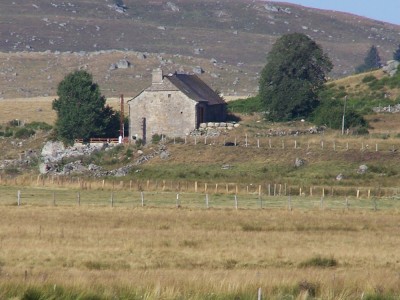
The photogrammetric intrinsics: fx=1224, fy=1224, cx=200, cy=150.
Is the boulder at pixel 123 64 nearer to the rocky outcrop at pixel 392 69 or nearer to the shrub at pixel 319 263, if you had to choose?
the rocky outcrop at pixel 392 69

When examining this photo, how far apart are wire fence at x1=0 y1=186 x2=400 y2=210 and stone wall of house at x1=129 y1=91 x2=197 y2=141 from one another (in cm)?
3073

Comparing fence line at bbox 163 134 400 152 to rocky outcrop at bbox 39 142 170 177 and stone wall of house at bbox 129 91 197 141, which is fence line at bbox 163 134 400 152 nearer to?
rocky outcrop at bbox 39 142 170 177

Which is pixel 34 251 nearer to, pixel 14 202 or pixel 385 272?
pixel 385 272

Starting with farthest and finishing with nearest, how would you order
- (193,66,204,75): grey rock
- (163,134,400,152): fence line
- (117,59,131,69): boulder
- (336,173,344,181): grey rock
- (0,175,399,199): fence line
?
1. (117,59,131,69): boulder
2. (193,66,204,75): grey rock
3. (163,134,400,152): fence line
4. (336,173,344,181): grey rock
5. (0,175,399,199): fence line

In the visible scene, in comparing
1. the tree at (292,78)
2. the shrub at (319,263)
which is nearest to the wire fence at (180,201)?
the shrub at (319,263)

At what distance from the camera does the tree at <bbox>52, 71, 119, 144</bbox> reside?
9481cm

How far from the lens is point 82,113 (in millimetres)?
94875

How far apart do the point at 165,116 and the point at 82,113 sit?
6.58 meters

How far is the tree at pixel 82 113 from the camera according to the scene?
94.8m

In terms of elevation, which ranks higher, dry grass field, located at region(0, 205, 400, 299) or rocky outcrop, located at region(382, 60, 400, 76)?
rocky outcrop, located at region(382, 60, 400, 76)

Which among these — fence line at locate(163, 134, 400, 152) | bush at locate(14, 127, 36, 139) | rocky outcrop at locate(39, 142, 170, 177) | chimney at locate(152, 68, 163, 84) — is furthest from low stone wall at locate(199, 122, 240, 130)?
bush at locate(14, 127, 36, 139)

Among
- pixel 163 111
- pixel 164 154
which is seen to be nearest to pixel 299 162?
pixel 164 154

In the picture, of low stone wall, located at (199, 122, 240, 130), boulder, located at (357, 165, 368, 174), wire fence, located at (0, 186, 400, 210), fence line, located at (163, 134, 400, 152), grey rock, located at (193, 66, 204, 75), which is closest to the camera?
wire fence, located at (0, 186, 400, 210)

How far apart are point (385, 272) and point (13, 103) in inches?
4490
